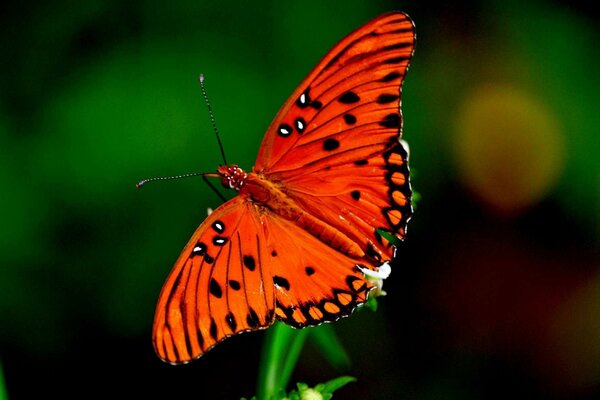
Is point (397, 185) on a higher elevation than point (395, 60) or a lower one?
lower

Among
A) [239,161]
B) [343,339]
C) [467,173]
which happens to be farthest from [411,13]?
[343,339]

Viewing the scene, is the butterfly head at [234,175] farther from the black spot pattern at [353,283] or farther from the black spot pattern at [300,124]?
the black spot pattern at [353,283]

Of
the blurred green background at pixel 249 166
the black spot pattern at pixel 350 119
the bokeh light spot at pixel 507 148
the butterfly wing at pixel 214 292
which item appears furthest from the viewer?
the bokeh light spot at pixel 507 148

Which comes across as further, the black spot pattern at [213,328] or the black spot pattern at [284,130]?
the black spot pattern at [284,130]

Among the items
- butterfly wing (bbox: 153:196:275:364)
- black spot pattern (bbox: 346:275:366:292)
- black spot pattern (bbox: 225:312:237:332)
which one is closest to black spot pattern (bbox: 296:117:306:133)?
butterfly wing (bbox: 153:196:275:364)

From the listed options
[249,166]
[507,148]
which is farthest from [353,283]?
[507,148]

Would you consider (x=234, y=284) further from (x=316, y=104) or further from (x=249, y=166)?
(x=249, y=166)

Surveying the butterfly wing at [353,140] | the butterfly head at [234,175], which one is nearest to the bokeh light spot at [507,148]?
the butterfly wing at [353,140]
